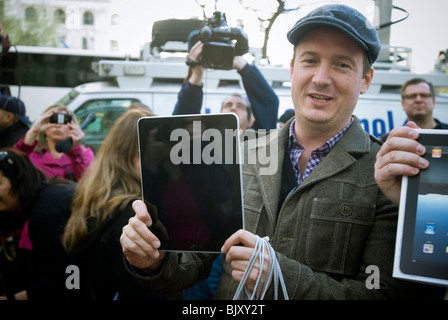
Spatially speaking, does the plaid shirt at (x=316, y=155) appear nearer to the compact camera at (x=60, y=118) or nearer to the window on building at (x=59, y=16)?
the compact camera at (x=60, y=118)

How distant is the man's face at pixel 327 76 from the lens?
3.51 feet

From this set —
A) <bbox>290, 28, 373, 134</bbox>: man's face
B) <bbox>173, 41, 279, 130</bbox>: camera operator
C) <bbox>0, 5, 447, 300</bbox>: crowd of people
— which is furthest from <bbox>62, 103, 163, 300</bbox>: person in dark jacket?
<bbox>290, 28, 373, 134</bbox>: man's face

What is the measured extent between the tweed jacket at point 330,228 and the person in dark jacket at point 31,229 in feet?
2.60

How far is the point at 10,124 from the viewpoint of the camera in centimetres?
278

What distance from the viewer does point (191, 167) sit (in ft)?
3.47

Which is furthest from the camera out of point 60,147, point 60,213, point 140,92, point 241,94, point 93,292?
→ point 140,92

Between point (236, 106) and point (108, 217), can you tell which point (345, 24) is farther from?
point (236, 106)

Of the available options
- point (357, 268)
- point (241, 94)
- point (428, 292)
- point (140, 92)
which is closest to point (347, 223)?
point (357, 268)

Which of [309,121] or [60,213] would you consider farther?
[60,213]

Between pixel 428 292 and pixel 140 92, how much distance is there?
287cm

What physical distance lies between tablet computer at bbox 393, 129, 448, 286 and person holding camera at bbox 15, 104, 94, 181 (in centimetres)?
208
